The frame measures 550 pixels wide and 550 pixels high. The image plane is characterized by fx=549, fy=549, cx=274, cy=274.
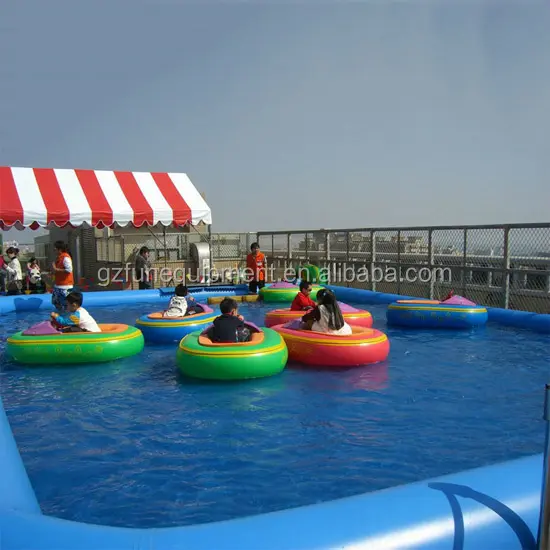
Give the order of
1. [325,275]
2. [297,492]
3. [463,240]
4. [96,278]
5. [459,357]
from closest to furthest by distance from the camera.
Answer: [297,492]
[459,357]
[463,240]
[325,275]
[96,278]

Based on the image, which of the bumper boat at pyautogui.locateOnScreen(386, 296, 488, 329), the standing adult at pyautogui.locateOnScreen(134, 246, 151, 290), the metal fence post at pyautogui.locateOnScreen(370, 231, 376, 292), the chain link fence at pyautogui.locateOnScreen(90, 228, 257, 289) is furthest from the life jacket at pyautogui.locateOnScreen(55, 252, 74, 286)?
the metal fence post at pyautogui.locateOnScreen(370, 231, 376, 292)

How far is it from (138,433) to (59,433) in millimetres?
685

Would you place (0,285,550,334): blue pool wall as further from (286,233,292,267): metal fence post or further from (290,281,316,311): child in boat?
(290,281,316,311): child in boat

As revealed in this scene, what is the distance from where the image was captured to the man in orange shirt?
13.5 m

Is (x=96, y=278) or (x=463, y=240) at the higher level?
(x=463, y=240)

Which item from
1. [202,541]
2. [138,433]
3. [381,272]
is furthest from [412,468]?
[381,272]

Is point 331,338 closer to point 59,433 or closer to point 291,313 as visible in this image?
point 291,313

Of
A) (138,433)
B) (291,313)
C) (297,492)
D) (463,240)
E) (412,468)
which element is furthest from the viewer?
(463,240)

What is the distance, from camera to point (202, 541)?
2465mm

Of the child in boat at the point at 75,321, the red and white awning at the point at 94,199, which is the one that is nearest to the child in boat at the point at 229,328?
the child in boat at the point at 75,321

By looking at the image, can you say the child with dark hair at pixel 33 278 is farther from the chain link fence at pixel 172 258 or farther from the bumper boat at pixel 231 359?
the bumper boat at pixel 231 359

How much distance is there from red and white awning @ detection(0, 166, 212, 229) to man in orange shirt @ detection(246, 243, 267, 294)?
4.98ft

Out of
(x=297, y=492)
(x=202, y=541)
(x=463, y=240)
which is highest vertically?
(x=463, y=240)

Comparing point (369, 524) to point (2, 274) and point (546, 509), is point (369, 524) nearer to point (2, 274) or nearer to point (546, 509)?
point (546, 509)
